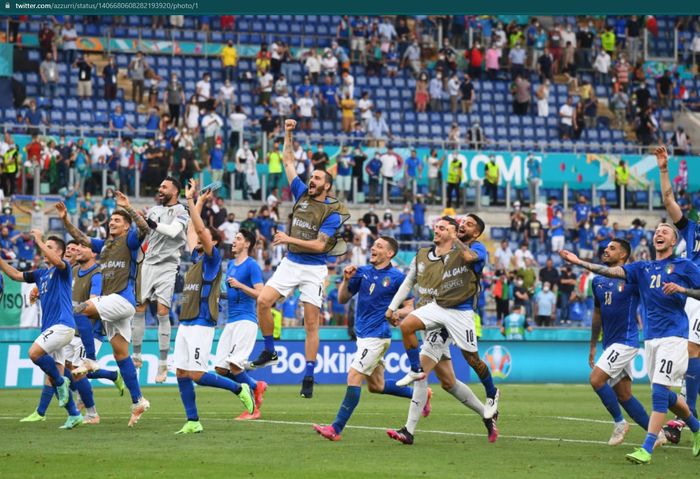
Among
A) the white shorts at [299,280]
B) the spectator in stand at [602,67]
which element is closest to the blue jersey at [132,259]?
the white shorts at [299,280]

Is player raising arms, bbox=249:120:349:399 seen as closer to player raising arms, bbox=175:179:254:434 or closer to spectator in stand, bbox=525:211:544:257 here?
player raising arms, bbox=175:179:254:434

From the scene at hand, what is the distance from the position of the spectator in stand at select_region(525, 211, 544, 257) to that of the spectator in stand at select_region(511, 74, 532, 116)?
8.57m

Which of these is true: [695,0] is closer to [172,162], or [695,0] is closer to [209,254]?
[209,254]

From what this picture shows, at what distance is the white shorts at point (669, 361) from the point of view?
45.9ft

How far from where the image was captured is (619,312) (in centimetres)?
1602

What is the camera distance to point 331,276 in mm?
32781

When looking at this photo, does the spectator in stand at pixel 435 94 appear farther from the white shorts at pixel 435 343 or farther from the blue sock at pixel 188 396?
the white shorts at pixel 435 343

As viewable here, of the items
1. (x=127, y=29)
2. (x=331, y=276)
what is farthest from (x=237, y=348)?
(x=127, y=29)

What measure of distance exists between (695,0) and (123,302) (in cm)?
1114

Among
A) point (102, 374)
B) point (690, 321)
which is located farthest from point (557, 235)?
point (102, 374)

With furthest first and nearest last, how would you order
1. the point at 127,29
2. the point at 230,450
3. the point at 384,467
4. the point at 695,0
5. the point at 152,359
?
the point at 127,29, the point at 152,359, the point at 695,0, the point at 230,450, the point at 384,467

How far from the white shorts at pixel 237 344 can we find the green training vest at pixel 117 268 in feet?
9.03

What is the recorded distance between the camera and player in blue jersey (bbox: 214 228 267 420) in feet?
62.7

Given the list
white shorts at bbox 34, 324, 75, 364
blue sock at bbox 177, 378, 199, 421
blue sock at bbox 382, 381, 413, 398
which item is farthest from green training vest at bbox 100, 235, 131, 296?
blue sock at bbox 382, 381, 413, 398
